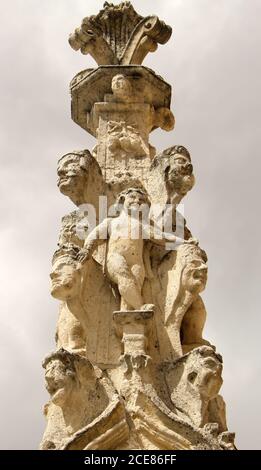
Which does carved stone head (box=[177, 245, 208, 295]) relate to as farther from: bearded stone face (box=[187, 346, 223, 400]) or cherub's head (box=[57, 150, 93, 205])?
cherub's head (box=[57, 150, 93, 205])

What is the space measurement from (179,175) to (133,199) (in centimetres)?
66

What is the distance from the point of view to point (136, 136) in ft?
35.0

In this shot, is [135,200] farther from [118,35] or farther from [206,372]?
[118,35]

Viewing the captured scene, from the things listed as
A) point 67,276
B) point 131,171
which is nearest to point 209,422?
point 67,276

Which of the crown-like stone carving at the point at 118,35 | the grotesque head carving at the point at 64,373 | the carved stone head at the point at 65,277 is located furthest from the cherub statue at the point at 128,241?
the crown-like stone carving at the point at 118,35

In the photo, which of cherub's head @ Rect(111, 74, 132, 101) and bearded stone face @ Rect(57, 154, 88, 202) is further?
cherub's head @ Rect(111, 74, 132, 101)

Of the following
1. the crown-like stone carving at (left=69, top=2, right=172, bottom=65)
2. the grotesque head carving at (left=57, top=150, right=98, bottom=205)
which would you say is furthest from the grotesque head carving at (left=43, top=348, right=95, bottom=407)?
the crown-like stone carving at (left=69, top=2, right=172, bottom=65)

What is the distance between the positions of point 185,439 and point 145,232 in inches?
92.0

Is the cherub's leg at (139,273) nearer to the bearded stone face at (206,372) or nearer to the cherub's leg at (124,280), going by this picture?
the cherub's leg at (124,280)

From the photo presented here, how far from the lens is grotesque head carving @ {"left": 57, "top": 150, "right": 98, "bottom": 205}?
9.73 metres

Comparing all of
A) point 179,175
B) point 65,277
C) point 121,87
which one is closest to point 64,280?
point 65,277

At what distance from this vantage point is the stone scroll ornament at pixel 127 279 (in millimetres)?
7812

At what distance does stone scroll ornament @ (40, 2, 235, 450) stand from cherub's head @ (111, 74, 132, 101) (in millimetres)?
18
